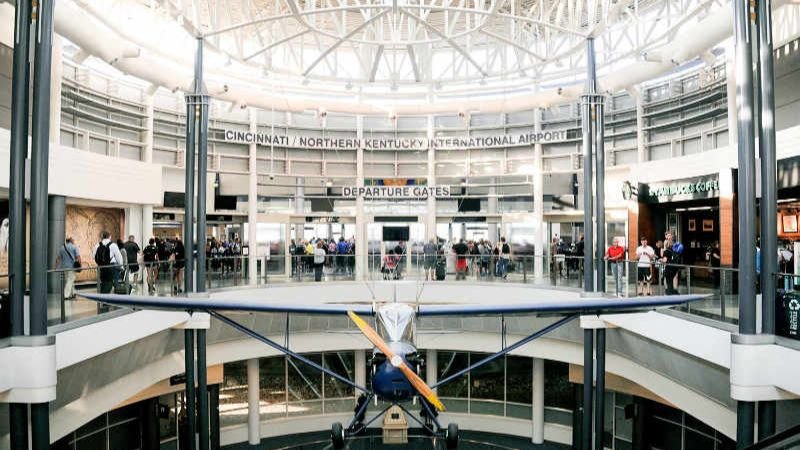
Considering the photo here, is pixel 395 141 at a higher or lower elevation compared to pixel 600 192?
higher

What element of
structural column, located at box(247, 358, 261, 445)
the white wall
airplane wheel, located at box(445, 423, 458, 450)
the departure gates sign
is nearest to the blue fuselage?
airplane wheel, located at box(445, 423, 458, 450)

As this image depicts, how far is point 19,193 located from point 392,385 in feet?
21.8

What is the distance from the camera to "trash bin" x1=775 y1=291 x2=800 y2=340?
28.6ft

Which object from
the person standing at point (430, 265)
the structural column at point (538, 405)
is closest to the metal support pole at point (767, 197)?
the person standing at point (430, 265)

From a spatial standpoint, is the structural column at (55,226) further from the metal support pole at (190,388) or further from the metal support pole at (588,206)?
the metal support pole at (588,206)

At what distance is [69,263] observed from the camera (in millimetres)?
13328

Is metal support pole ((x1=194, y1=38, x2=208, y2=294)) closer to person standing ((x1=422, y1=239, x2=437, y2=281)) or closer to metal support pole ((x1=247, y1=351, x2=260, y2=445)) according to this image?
person standing ((x1=422, y1=239, x2=437, y2=281))

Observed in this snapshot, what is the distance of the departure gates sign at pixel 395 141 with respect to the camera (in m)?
22.1

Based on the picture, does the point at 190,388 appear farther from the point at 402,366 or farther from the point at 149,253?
the point at 402,366

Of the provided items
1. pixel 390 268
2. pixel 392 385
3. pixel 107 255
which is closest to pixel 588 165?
pixel 390 268

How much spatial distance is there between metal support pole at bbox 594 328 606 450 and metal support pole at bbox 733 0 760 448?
6054 millimetres

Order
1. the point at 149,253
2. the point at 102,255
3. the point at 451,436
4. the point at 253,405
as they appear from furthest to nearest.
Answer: the point at 253,405 → the point at 149,253 → the point at 102,255 → the point at 451,436

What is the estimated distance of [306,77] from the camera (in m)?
20.8

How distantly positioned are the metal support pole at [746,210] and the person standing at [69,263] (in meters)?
11.2
